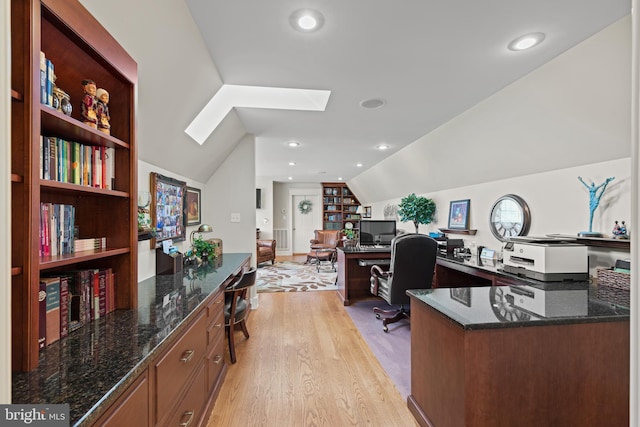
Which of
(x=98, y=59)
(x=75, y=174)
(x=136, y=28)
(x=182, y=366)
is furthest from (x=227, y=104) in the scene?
(x=182, y=366)

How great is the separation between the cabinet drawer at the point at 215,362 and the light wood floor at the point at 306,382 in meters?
0.14

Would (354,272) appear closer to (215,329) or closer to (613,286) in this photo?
(215,329)

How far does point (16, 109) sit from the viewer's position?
866 mm

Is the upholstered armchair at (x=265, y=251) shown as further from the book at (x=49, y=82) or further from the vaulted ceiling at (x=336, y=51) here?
the book at (x=49, y=82)

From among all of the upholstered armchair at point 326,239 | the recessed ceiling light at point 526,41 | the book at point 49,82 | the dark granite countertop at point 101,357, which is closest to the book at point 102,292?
the dark granite countertop at point 101,357

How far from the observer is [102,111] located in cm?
133

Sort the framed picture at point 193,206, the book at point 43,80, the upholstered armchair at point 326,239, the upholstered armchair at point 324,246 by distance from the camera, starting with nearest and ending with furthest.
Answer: the book at point 43,80 < the framed picture at point 193,206 < the upholstered armchair at point 324,246 < the upholstered armchair at point 326,239

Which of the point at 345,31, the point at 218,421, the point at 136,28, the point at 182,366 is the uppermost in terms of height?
the point at 345,31

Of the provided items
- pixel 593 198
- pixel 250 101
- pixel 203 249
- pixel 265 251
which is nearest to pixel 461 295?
pixel 593 198

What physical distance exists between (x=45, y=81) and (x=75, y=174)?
1.21 ft

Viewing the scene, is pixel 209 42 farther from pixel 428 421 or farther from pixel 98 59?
pixel 428 421

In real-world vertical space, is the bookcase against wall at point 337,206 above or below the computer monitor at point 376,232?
above

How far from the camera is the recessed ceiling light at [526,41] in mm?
1773

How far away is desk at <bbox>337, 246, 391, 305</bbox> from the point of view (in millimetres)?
4113
